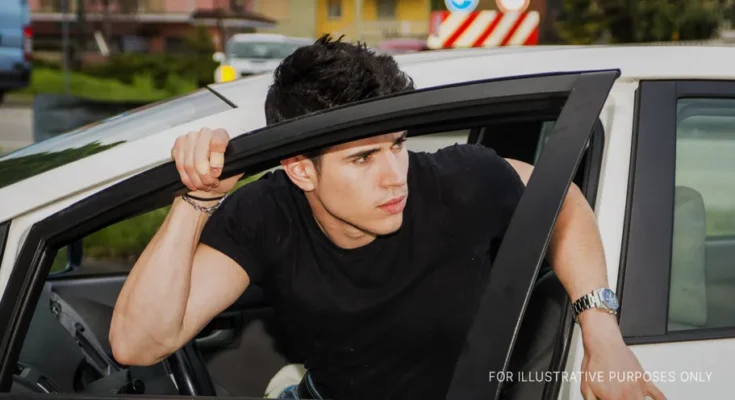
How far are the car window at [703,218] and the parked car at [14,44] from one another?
16.0m

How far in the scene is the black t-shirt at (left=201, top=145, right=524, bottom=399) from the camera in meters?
1.80

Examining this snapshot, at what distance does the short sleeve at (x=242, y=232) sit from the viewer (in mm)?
1842

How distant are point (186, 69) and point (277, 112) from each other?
76.3 ft

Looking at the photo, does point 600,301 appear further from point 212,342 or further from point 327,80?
point 212,342

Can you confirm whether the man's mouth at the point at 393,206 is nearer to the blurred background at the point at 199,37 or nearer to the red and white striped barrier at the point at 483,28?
the blurred background at the point at 199,37

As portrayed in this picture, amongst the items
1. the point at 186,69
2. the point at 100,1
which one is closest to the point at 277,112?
the point at 186,69

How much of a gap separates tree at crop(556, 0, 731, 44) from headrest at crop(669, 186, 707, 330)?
43.3 ft

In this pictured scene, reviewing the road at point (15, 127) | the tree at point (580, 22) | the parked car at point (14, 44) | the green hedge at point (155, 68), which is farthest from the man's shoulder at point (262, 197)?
the green hedge at point (155, 68)

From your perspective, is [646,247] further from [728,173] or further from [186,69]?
[186,69]

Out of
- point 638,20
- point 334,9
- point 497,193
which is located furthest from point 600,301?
point 334,9

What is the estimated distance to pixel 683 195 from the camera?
5.64ft

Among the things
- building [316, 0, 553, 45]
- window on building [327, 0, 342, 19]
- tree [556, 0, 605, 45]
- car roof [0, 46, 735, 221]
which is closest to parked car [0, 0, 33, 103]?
building [316, 0, 553, 45]

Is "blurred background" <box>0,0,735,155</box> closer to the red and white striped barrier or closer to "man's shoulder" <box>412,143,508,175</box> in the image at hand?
the red and white striped barrier

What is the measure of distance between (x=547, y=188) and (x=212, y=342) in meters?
1.32
